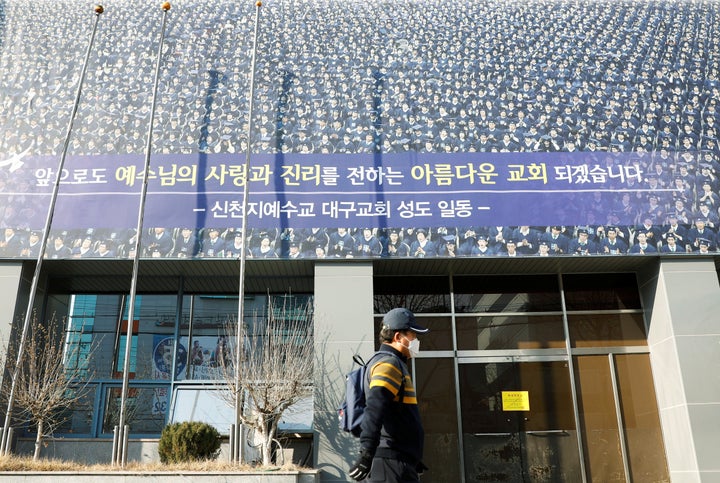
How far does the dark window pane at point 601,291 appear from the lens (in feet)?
43.4

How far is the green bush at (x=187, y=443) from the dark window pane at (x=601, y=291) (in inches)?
276

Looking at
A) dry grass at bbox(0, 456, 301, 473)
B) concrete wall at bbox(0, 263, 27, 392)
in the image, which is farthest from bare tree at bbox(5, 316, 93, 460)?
dry grass at bbox(0, 456, 301, 473)

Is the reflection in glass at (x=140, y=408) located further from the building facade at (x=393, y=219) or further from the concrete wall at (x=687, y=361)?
the concrete wall at (x=687, y=361)

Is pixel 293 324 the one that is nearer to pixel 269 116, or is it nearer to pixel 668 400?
pixel 269 116

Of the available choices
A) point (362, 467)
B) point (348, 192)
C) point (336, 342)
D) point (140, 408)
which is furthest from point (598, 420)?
point (362, 467)

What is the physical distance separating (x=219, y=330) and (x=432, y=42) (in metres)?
7.31

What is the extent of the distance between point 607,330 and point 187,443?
25.7 ft

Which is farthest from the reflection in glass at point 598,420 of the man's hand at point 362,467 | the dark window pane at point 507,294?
the man's hand at point 362,467

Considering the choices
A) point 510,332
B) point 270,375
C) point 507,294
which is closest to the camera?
point 270,375

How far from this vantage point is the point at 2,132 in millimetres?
13523

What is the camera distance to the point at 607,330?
13.1 meters

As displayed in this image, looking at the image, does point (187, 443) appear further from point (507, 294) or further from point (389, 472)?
point (389, 472)

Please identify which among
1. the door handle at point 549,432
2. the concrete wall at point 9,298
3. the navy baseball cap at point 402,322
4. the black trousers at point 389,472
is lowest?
the black trousers at point 389,472

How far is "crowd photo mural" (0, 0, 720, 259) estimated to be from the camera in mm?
12602
